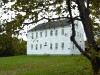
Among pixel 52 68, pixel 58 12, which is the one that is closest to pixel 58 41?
pixel 52 68

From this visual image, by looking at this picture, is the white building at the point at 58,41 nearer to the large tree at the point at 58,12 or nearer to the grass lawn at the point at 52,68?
the grass lawn at the point at 52,68

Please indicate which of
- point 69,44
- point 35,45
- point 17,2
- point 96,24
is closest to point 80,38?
point 69,44

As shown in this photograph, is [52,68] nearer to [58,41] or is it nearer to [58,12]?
[58,12]

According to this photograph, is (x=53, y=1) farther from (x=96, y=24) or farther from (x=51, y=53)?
(x=51, y=53)

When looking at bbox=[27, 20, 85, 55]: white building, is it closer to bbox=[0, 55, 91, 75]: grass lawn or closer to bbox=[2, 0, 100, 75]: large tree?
bbox=[0, 55, 91, 75]: grass lawn

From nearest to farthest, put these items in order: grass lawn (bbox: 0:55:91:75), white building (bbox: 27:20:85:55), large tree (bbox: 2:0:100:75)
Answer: large tree (bbox: 2:0:100:75) → grass lawn (bbox: 0:55:91:75) → white building (bbox: 27:20:85:55)

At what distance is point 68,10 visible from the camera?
52.2 feet

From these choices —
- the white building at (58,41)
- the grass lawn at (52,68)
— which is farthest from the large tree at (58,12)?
the white building at (58,41)

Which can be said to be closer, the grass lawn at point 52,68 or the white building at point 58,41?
the grass lawn at point 52,68

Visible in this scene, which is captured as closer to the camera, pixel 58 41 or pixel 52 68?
pixel 52 68

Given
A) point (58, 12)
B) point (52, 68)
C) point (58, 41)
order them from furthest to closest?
point (58, 41)
point (52, 68)
point (58, 12)

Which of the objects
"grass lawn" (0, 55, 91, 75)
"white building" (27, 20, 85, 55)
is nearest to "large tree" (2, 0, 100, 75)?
"grass lawn" (0, 55, 91, 75)

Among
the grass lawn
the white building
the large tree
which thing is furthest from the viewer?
the white building

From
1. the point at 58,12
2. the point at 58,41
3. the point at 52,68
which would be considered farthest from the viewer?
the point at 58,41
